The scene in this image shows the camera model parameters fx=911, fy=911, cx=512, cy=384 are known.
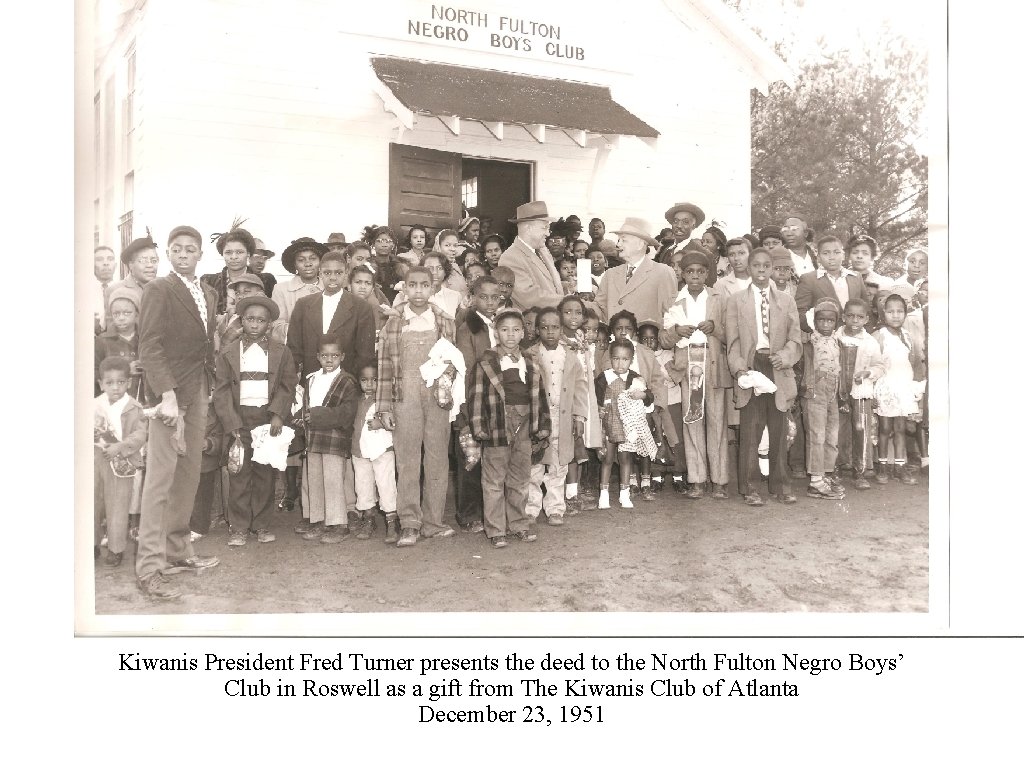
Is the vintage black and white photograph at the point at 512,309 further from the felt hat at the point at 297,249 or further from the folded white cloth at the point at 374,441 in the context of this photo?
the felt hat at the point at 297,249

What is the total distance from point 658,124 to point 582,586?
327 centimetres

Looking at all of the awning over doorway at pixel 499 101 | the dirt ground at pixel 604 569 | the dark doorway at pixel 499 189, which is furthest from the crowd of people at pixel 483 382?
the dark doorway at pixel 499 189

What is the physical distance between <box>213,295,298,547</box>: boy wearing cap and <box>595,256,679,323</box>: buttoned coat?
72.0 inches

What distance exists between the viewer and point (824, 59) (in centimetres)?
526

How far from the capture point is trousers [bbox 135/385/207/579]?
407cm

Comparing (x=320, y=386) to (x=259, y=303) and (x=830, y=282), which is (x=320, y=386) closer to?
(x=259, y=303)

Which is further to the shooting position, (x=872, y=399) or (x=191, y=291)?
(x=872, y=399)

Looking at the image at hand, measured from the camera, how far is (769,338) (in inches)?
199

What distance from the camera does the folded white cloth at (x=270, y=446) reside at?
445cm

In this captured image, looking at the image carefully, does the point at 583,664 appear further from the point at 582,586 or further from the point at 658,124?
the point at 658,124

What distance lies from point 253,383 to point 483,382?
3.70ft

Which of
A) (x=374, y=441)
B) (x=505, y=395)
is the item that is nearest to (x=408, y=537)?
(x=374, y=441)
